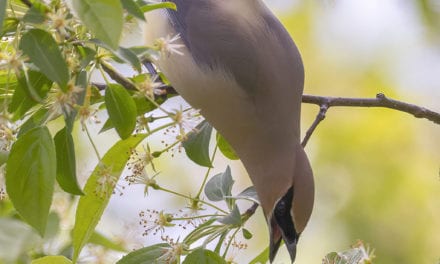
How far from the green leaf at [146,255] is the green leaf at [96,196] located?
0.13 metres

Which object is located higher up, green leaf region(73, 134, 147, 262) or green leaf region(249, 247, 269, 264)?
green leaf region(73, 134, 147, 262)

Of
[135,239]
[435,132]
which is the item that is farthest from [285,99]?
[435,132]

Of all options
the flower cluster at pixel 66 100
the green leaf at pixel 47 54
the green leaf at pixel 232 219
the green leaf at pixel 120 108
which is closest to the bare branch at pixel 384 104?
the green leaf at pixel 232 219

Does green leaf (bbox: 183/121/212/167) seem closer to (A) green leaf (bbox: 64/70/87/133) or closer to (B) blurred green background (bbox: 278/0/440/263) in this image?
(A) green leaf (bbox: 64/70/87/133)

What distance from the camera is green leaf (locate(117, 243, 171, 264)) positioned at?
215cm

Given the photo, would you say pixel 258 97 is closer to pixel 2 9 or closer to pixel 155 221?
pixel 155 221

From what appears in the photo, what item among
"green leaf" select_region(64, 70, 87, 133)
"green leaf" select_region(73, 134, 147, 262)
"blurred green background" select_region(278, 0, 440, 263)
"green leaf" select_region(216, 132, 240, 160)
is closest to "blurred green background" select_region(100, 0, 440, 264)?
"blurred green background" select_region(278, 0, 440, 263)

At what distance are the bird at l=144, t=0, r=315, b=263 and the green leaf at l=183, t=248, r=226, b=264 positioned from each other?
436 millimetres

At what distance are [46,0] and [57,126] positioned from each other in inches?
45.8

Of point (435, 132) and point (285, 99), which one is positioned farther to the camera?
point (435, 132)

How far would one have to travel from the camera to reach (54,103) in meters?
1.89

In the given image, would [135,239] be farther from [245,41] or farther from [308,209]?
[245,41]

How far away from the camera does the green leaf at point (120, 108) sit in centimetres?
195

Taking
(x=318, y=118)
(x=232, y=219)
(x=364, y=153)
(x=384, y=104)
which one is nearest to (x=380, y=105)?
(x=384, y=104)
